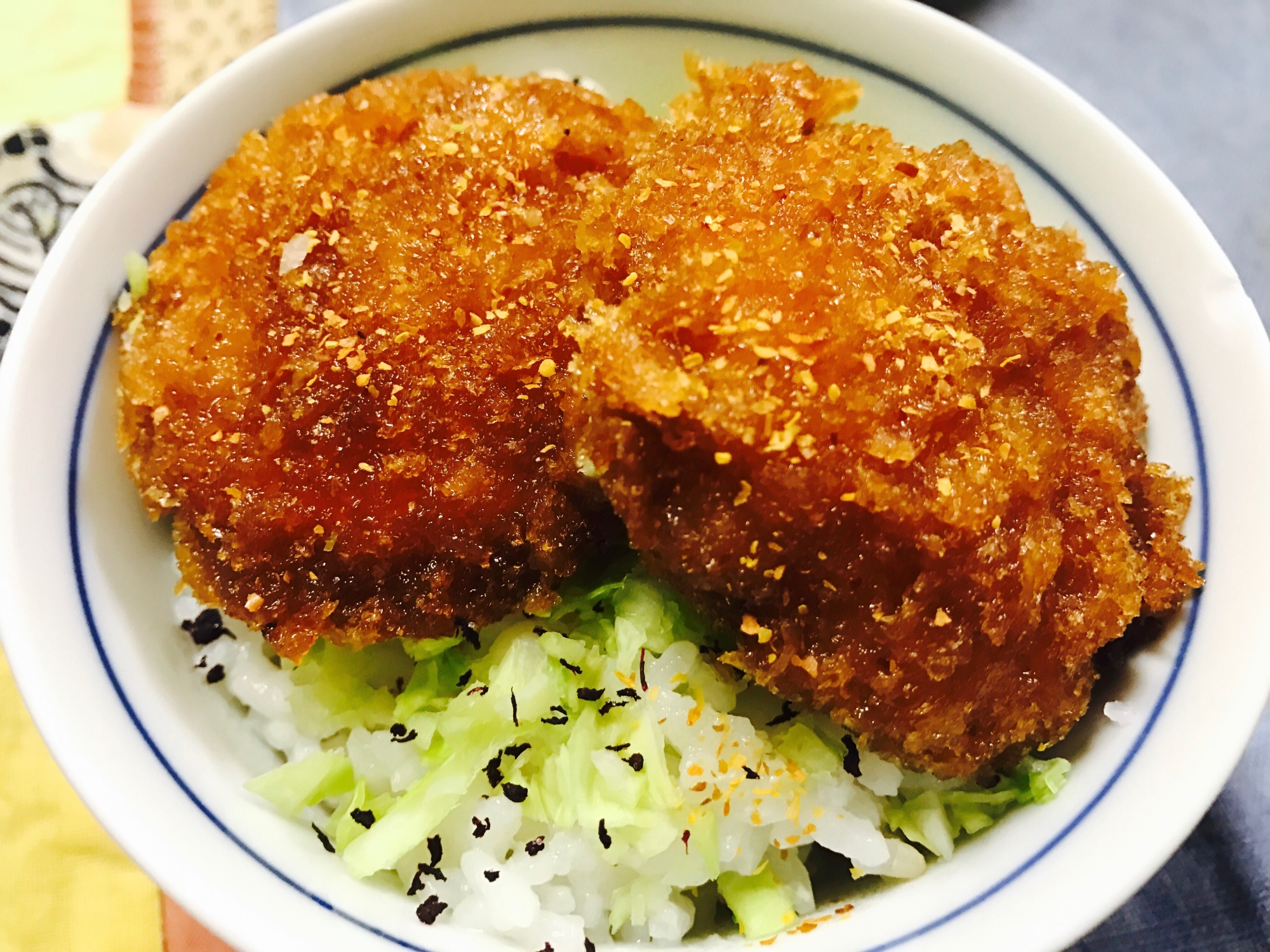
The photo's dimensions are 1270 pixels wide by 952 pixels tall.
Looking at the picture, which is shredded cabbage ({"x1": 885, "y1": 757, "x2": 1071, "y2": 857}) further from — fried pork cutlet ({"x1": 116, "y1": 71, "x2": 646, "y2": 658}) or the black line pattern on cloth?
the black line pattern on cloth

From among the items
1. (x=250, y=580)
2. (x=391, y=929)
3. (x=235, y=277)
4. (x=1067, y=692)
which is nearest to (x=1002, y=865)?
(x=1067, y=692)

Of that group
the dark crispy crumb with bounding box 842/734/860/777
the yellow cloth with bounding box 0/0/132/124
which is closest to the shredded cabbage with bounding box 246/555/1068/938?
the dark crispy crumb with bounding box 842/734/860/777

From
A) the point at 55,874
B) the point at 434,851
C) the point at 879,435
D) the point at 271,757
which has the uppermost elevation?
the point at 879,435

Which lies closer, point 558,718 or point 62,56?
point 558,718

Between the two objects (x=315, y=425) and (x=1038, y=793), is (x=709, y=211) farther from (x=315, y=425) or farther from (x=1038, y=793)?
(x=1038, y=793)

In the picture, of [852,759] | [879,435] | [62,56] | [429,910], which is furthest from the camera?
[62,56]

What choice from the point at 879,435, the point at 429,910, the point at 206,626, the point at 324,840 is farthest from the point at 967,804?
the point at 206,626

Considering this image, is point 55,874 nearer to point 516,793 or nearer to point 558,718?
point 516,793
